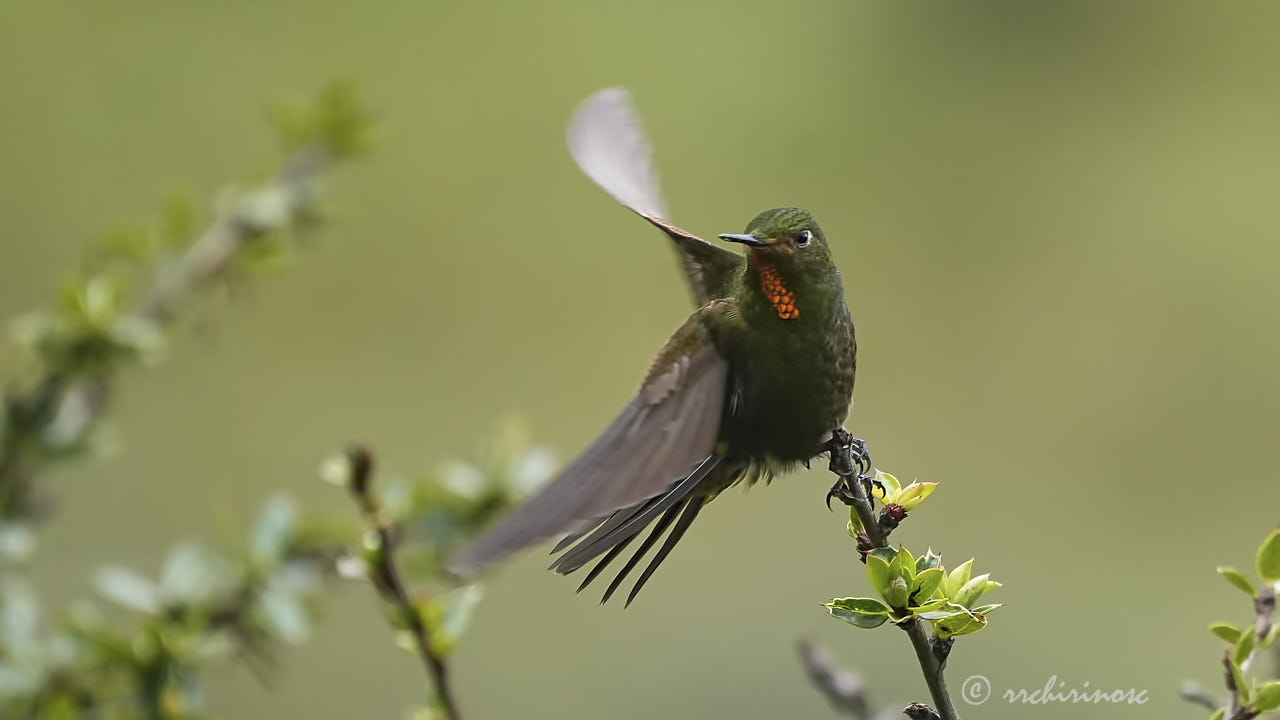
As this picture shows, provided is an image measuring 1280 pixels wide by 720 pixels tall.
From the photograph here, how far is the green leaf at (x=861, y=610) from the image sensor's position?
1.95 feet

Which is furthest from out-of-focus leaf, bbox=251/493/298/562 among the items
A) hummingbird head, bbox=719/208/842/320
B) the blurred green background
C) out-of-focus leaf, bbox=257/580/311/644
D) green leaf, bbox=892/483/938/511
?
the blurred green background

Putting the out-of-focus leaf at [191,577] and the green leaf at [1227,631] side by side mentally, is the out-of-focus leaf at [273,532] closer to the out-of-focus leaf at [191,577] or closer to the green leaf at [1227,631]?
the out-of-focus leaf at [191,577]

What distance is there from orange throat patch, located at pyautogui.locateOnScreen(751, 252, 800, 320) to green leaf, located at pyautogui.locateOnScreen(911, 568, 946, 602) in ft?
1.22

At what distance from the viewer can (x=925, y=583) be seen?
59 centimetres

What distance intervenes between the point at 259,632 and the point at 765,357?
1.47 feet

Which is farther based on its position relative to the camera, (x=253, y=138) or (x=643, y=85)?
(x=643, y=85)

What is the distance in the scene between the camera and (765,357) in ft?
3.06

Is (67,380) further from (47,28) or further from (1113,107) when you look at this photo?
(1113,107)

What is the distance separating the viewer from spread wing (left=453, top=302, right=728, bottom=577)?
1.97 feet

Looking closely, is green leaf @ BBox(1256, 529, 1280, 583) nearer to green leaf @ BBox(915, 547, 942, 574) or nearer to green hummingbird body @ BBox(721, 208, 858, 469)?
green leaf @ BBox(915, 547, 942, 574)

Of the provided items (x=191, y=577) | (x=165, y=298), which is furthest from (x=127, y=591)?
(x=165, y=298)

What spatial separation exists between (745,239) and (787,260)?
0.08 m

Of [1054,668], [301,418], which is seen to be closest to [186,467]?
[301,418]

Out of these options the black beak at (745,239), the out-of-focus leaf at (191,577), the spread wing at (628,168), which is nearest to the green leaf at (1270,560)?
the black beak at (745,239)
